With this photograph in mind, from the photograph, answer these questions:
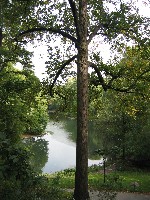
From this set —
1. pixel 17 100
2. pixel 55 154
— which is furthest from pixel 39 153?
pixel 17 100

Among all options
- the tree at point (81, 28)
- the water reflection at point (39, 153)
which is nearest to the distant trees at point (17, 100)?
the tree at point (81, 28)

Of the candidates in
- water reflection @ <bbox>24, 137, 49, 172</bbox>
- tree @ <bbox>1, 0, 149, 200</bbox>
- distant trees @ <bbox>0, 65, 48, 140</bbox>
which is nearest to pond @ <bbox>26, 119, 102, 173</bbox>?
water reflection @ <bbox>24, 137, 49, 172</bbox>

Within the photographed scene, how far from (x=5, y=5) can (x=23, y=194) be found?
516cm

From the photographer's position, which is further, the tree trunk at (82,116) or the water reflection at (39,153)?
the water reflection at (39,153)

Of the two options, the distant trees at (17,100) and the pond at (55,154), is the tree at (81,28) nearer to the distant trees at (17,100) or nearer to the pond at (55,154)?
the distant trees at (17,100)

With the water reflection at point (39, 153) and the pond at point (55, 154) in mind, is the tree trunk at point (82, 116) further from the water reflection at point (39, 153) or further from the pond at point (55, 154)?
the water reflection at point (39, 153)

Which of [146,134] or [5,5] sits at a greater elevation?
[5,5]

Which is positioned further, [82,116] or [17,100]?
[17,100]

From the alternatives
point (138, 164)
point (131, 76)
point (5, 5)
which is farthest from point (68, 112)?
point (138, 164)

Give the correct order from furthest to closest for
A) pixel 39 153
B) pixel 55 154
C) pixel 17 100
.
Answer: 1. pixel 55 154
2. pixel 39 153
3. pixel 17 100

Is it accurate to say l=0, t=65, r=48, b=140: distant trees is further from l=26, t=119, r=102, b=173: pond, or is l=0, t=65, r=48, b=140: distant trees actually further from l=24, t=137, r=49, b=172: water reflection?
l=24, t=137, r=49, b=172: water reflection

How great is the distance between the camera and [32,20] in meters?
10.0

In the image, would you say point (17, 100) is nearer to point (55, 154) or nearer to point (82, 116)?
point (82, 116)

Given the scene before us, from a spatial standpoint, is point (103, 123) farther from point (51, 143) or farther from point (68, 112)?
point (51, 143)
